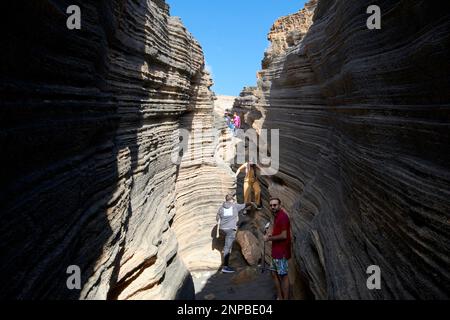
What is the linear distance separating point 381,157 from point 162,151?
545cm

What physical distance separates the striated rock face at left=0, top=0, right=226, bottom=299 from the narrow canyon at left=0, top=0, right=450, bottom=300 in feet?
0.06

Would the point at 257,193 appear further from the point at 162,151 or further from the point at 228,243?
the point at 162,151

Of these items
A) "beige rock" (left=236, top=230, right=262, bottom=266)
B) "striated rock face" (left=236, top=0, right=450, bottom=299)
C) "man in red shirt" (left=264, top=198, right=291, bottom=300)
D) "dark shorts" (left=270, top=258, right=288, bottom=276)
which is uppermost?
"striated rock face" (left=236, top=0, right=450, bottom=299)

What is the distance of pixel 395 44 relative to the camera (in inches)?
119

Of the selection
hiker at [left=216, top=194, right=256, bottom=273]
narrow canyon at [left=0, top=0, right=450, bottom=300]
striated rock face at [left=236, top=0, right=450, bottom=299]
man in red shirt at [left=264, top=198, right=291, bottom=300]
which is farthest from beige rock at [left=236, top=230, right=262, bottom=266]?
man in red shirt at [left=264, top=198, right=291, bottom=300]

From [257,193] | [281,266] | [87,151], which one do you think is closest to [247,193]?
[257,193]

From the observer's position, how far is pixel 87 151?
3.48 m

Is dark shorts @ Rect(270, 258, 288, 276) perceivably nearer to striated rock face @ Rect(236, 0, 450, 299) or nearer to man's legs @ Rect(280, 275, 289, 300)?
man's legs @ Rect(280, 275, 289, 300)

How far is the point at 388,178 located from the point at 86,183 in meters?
3.11

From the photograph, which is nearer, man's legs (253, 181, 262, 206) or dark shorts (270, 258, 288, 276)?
dark shorts (270, 258, 288, 276)

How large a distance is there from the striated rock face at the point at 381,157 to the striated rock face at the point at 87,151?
9.60 ft

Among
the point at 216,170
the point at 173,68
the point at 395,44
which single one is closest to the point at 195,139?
the point at 216,170

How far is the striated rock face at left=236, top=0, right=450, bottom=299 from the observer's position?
233cm

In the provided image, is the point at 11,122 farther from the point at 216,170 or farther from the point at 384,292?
the point at 216,170
